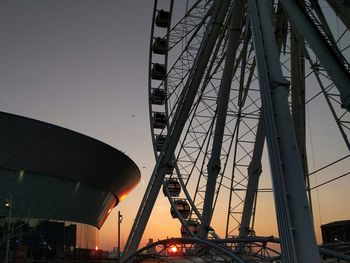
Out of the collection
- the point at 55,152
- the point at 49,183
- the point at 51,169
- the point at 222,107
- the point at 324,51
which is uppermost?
the point at 55,152

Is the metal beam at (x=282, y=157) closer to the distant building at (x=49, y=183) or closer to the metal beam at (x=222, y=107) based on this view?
the metal beam at (x=222, y=107)

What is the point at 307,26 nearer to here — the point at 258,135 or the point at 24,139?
the point at 258,135

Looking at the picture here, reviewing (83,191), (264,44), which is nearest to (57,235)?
(83,191)

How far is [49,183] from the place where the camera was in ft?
173

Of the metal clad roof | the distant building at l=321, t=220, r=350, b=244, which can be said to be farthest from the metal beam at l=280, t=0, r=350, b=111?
the distant building at l=321, t=220, r=350, b=244

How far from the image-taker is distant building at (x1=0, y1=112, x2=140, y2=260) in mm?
48156

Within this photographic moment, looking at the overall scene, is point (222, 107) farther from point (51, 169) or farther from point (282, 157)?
point (51, 169)

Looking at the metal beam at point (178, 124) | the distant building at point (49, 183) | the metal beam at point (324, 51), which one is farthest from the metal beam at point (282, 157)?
the distant building at point (49, 183)

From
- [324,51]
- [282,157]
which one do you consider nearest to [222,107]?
[324,51]

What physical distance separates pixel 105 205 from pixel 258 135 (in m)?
47.6

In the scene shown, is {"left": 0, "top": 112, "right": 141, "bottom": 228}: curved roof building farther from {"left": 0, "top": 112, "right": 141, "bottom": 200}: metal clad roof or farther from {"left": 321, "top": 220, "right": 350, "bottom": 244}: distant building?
{"left": 321, "top": 220, "right": 350, "bottom": 244}: distant building

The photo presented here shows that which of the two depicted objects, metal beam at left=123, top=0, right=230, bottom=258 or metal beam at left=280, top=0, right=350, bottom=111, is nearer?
metal beam at left=280, top=0, right=350, bottom=111

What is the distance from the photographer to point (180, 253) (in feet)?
73.3

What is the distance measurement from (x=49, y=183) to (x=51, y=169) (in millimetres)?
1818
